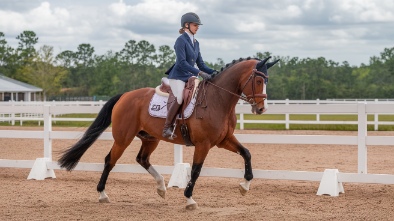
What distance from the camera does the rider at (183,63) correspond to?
8.95 meters

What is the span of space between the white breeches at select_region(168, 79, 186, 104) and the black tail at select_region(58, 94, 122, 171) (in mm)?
1514

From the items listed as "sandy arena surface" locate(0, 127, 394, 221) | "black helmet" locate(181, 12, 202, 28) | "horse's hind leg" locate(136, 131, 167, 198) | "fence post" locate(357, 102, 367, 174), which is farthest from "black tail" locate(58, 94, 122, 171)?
"fence post" locate(357, 102, 367, 174)

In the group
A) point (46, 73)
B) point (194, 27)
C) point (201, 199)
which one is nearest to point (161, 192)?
point (201, 199)

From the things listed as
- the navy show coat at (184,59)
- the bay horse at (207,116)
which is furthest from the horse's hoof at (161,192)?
the navy show coat at (184,59)

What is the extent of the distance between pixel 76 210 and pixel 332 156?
8.99 metres

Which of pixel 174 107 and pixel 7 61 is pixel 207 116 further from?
pixel 7 61

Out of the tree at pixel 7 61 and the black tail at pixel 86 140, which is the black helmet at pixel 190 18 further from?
the tree at pixel 7 61

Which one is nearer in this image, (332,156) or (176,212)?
(176,212)

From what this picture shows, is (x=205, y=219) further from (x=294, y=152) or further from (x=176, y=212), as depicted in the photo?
(x=294, y=152)

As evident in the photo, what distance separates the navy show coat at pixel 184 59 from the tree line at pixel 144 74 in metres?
65.2

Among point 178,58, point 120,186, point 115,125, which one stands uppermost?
point 178,58

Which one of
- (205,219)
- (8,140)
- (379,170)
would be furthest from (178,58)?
(8,140)

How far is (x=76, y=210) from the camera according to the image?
8656 millimetres

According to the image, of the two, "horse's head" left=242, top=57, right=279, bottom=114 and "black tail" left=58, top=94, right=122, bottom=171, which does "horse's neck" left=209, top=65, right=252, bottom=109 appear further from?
"black tail" left=58, top=94, right=122, bottom=171
